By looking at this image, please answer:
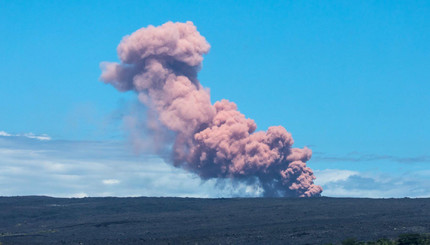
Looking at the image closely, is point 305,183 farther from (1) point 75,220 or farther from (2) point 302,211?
(1) point 75,220

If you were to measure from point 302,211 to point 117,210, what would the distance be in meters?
28.4

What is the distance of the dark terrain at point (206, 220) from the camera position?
6781 centimetres

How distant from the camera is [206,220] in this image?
286 feet

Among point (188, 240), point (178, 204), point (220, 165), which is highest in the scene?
point (220, 165)

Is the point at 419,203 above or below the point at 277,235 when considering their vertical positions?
above

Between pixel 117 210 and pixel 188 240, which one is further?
pixel 117 210

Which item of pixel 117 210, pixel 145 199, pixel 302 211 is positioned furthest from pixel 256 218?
pixel 145 199

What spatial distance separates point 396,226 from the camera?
7081 centimetres

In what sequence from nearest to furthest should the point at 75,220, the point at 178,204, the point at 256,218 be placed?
the point at 256,218 → the point at 75,220 → the point at 178,204

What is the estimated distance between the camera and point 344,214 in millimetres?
87062

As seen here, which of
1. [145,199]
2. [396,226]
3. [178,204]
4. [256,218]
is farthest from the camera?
[145,199]

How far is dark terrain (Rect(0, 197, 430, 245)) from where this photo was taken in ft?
222

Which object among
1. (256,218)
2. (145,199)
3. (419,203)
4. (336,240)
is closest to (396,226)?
(336,240)

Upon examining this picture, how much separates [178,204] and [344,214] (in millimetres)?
32423
